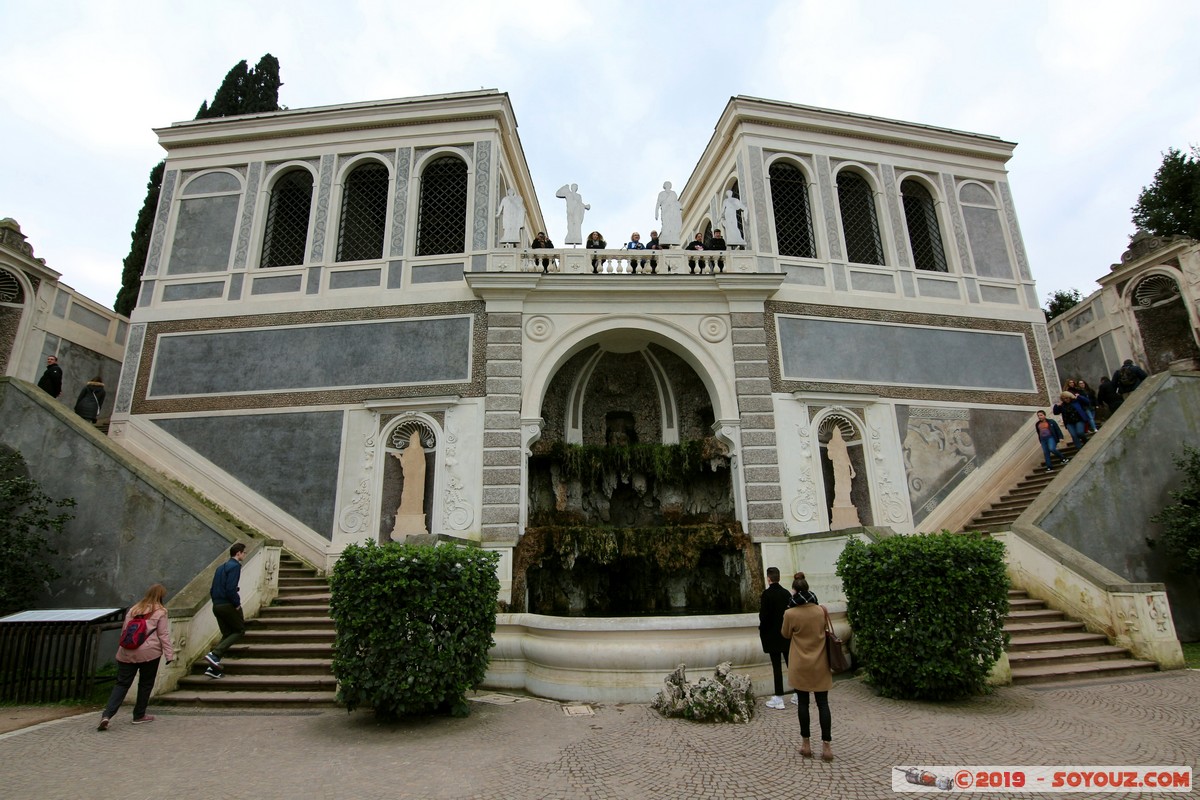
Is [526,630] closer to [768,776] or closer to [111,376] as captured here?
[768,776]

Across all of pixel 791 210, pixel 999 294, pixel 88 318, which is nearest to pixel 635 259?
pixel 791 210

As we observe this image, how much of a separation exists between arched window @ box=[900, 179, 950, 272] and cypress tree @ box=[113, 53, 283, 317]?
65.0 feet

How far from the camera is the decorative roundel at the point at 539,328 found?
13.1 meters

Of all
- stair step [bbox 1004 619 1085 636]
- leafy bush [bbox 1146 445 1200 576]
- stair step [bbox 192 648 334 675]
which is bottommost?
stair step [bbox 192 648 334 675]

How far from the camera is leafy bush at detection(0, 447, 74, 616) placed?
31.4ft

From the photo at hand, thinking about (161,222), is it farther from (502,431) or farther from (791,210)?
(791,210)

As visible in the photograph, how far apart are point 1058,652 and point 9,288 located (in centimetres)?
2176

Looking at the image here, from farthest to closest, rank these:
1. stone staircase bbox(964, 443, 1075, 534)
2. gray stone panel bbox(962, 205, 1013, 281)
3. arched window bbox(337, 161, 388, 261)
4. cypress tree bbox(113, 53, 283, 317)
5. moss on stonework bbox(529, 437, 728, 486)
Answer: cypress tree bbox(113, 53, 283, 317)
gray stone panel bbox(962, 205, 1013, 281)
arched window bbox(337, 161, 388, 261)
moss on stonework bbox(529, 437, 728, 486)
stone staircase bbox(964, 443, 1075, 534)

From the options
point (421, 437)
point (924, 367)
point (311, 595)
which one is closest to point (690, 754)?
point (311, 595)

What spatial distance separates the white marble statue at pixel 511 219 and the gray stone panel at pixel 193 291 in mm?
6683

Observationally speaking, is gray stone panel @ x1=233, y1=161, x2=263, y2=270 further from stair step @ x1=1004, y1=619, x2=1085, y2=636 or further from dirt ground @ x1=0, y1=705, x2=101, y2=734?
stair step @ x1=1004, y1=619, x2=1085, y2=636

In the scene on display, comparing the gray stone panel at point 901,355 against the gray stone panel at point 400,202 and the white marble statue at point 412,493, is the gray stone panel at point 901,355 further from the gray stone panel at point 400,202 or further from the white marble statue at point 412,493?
the gray stone panel at point 400,202

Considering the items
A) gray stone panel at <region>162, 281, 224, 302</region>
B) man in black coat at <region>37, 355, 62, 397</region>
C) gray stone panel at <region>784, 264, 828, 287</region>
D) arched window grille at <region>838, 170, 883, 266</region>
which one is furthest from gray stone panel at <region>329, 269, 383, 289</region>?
arched window grille at <region>838, 170, 883, 266</region>

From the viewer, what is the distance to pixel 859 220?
16.0m
